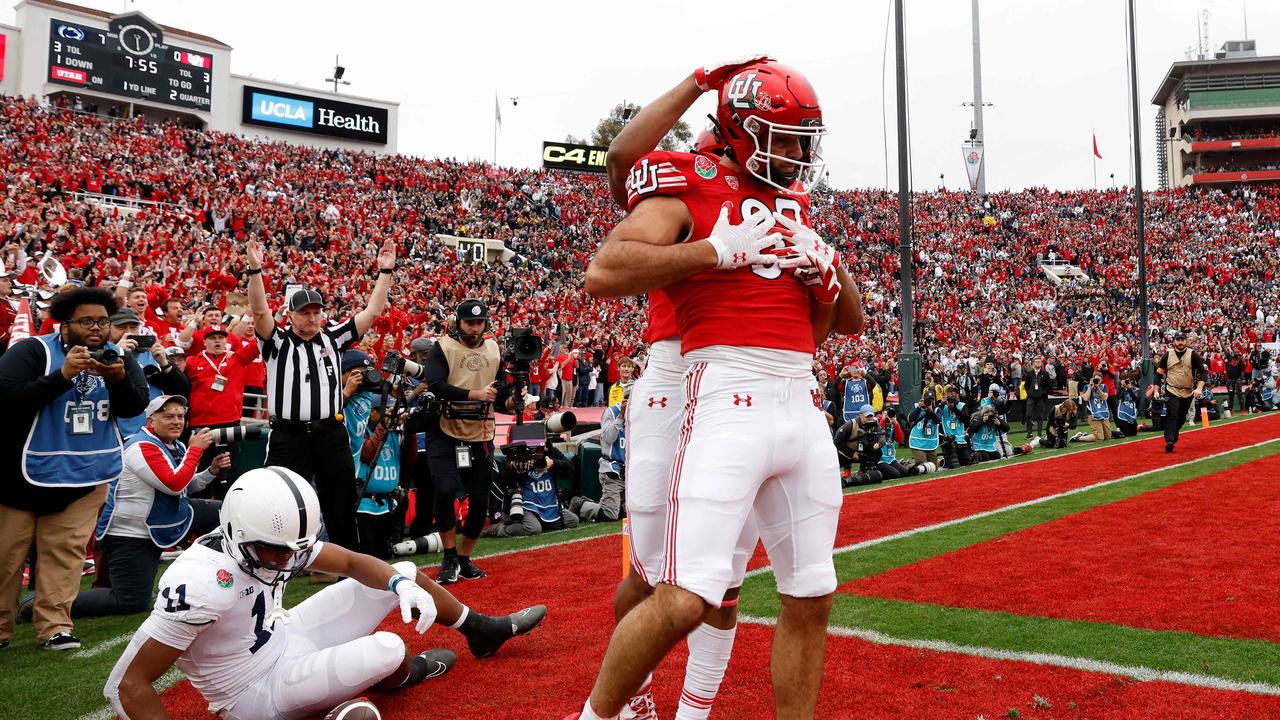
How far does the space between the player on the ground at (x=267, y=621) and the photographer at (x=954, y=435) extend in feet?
37.1

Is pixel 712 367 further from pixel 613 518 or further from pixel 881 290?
pixel 881 290

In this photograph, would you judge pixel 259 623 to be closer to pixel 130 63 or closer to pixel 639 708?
pixel 639 708

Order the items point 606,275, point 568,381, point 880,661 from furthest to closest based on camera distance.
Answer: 1. point 568,381
2. point 880,661
3. point 606,275

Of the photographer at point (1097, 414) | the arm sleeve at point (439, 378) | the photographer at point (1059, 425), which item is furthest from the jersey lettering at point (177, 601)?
the photographer at point (1097, 414)

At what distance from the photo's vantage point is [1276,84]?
64250 mm

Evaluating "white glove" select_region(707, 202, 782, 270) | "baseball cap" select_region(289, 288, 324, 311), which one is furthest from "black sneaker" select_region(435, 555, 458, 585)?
"white glove" select_region(707, 202, 782, 270)

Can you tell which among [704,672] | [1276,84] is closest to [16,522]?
[704,672]

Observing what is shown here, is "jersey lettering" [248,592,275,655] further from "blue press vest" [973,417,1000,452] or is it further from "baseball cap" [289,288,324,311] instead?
"blue press vest" [973,417,1000,452]

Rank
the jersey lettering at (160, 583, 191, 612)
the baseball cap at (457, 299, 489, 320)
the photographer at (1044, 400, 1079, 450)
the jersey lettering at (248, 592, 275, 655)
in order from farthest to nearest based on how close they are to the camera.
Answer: the photographer at (1044, 400, 1079, 450) → the baseball cap at (457, 299, 489, 320) → the jersey lettering at (248, 592, 275, 655) → the jersey lettering at (160, 583, 191, 612)

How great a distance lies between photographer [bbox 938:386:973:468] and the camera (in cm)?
1384

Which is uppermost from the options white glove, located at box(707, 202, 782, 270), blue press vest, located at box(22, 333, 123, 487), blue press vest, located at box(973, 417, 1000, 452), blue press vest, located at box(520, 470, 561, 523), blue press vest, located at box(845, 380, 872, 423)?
white glove, located at box(707, 202, 782, 270)

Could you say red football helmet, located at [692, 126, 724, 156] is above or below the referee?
above

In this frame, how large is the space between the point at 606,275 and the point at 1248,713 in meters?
2.84

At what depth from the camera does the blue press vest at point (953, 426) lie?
14031 millimetres
